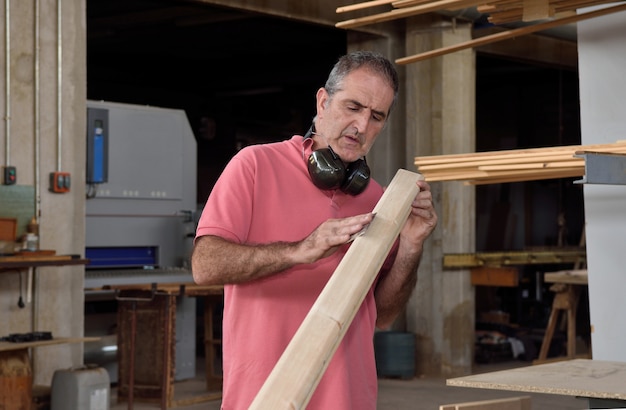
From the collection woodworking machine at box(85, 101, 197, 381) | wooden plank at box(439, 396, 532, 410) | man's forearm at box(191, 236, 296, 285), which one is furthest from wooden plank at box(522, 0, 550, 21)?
woodworking machine at box(85, 101, 197, 381)

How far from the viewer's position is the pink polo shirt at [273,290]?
209 cm

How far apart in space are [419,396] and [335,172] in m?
5.45

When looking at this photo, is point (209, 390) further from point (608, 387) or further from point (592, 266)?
point (608, 387)

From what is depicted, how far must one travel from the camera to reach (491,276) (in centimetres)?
855

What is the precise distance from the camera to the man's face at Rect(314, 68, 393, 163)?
2098mm

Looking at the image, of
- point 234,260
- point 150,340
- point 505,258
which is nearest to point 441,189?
point 505,258

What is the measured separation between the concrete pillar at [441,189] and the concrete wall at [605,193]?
4.82 meters

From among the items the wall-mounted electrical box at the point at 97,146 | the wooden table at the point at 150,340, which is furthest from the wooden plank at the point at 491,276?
the wall-mounted electrical box at the point at 97,146

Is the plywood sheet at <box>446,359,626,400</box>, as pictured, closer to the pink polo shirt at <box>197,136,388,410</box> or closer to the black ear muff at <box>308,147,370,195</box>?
the pink polo shirt at <box>197,136,388,410</box>

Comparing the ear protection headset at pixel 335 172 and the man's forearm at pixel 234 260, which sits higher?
the ear protection headset at pixel 335 172

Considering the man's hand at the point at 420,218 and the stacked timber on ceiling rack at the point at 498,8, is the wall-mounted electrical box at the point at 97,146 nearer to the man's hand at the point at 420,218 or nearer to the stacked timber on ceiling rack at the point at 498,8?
the stacked timber on ceiling rack at the point at 498,8

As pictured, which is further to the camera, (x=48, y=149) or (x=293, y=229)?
(x=48, y=149)

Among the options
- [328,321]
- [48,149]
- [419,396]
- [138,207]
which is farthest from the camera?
[138,207]

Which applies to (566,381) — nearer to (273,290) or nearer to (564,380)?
(564,380)
